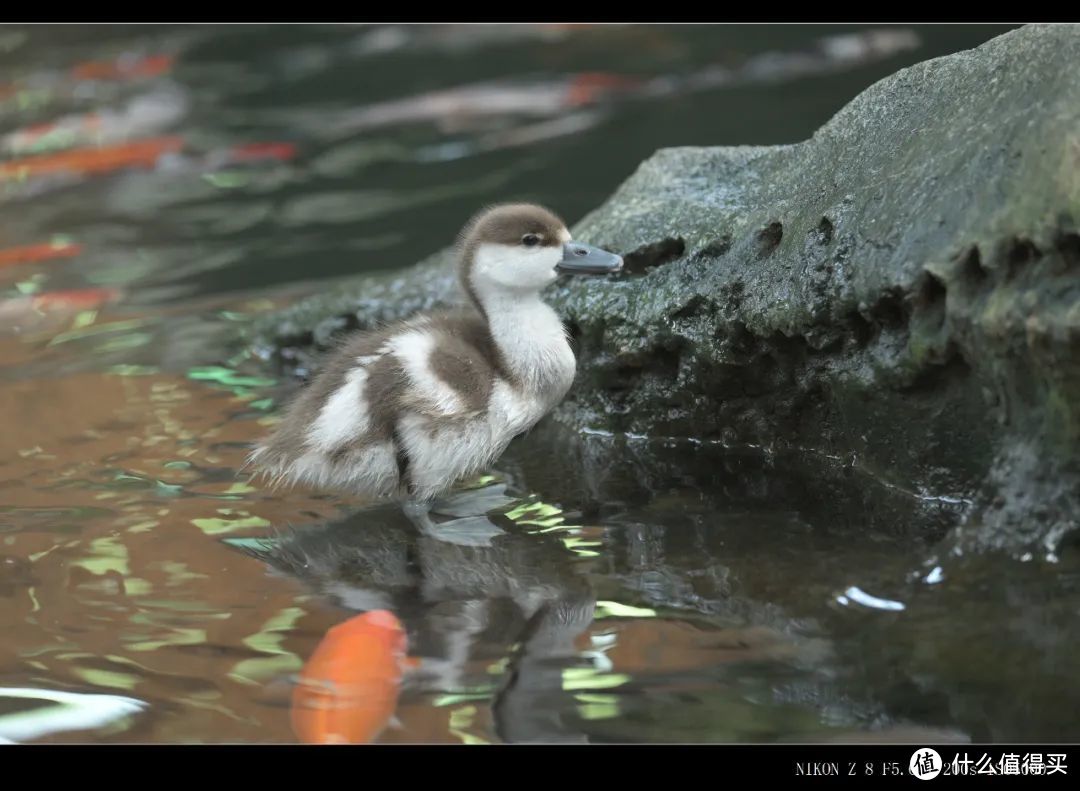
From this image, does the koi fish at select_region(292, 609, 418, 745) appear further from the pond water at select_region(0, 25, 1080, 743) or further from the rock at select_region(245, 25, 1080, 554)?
the rock at select_region(245, 25, 1080, 554)

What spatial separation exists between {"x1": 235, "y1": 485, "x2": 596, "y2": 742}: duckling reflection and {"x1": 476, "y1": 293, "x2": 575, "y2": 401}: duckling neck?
44cm

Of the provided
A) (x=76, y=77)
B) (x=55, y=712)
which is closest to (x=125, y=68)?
(x=76, y=77)

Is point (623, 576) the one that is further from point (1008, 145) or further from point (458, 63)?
point (458, 63)

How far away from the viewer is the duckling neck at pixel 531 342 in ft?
14.9

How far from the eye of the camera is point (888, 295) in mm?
A: 4133

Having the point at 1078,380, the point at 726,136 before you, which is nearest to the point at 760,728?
the point at 1078,380

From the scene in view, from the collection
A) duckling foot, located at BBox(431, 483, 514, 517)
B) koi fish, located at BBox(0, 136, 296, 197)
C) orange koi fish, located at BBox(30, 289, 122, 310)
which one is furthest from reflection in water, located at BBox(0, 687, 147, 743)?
koi fish, located at BBox(0, 136, 296, 197)

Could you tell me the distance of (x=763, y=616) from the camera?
12.0 feet

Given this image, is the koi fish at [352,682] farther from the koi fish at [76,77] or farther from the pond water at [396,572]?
the koi fish at [76,77]

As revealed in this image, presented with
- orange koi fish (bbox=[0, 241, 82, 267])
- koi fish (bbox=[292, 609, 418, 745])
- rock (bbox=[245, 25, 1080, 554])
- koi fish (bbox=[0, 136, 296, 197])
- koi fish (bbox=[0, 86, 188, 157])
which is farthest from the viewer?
koi fish (bbox=[0, 86, 188, 157])

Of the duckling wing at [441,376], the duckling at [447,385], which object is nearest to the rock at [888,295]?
the duckling at [447,385]

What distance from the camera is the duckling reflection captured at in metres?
3.38

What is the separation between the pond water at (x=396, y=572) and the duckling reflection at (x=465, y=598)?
0.01 meters

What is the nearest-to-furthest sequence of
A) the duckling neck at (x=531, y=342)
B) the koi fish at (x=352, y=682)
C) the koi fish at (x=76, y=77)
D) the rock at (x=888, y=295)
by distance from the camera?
the koi fish at (x=352, y=682), the rock at (x=888, y=295), the duckling neck at (x=531, y=342), the koi fish at (x=76, y=77)
